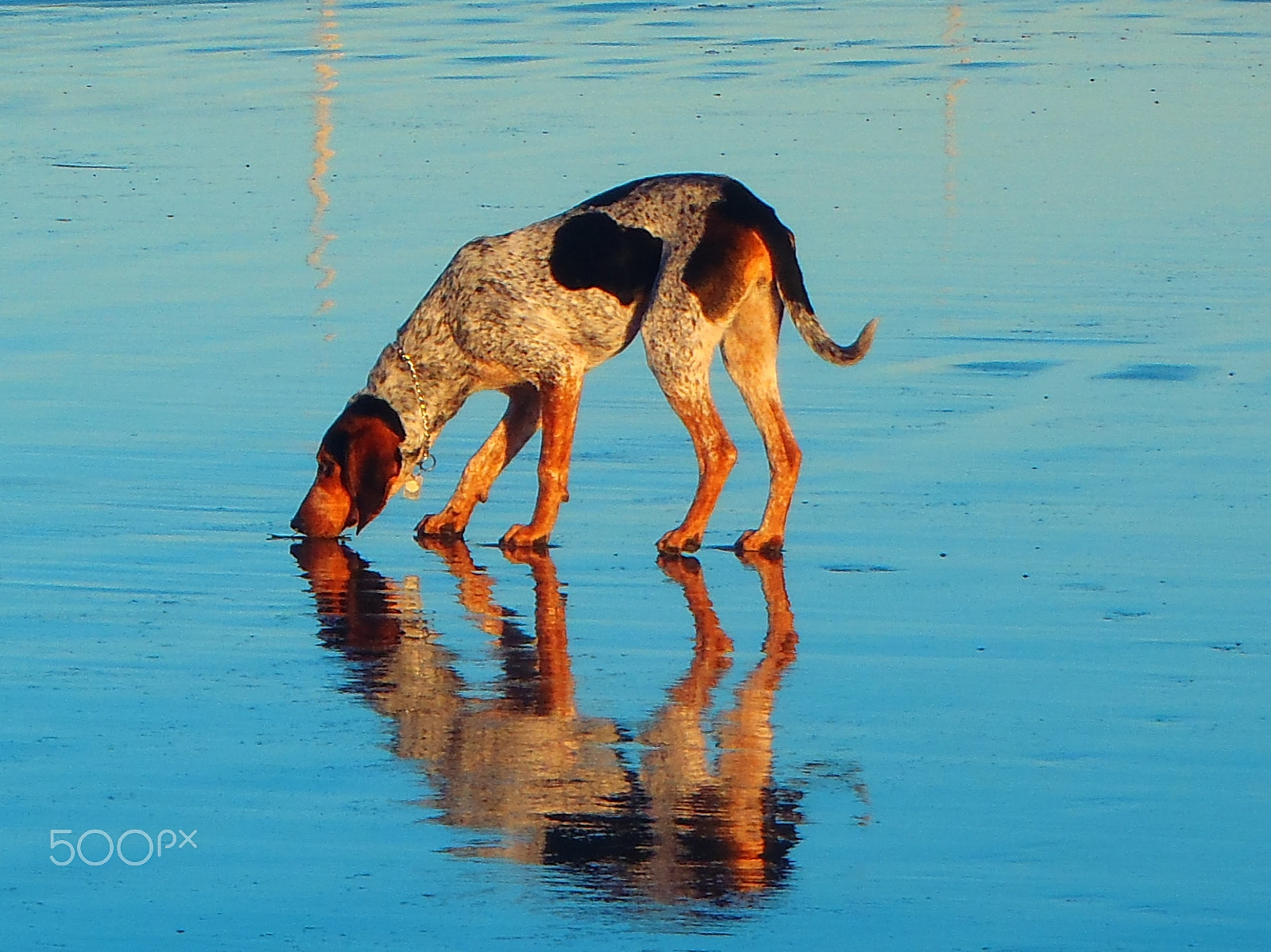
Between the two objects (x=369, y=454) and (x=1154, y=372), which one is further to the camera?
(x=1154, y=372)

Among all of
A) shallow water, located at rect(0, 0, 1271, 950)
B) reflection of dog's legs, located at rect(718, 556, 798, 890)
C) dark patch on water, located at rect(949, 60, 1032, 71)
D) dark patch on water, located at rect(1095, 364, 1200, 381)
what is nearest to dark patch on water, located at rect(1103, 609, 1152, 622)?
shallow water, located at rect(0, 0, 1271, 950)

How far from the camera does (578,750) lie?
5668mm

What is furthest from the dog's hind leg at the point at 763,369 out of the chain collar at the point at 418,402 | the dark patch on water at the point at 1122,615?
the dark patch on water at the point at 1122,615

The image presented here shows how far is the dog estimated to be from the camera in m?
8.16

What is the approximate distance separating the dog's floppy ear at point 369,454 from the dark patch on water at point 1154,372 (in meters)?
3.27

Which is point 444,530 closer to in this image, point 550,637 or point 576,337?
point 576,337

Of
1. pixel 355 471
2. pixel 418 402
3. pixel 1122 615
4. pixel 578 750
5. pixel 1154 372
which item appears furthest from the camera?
pixel 1154 372

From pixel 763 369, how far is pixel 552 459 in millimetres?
828

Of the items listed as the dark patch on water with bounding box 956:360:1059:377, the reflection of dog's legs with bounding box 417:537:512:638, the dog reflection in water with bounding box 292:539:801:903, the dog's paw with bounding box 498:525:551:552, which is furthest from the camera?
the dark patch on water with bounding box 956:360:1059:377

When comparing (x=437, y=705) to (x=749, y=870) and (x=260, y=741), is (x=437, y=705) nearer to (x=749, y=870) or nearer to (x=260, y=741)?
(x=260, y=741)

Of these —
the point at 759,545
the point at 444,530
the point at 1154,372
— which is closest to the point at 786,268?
the point at 759,545

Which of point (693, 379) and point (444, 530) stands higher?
point (693, 379)

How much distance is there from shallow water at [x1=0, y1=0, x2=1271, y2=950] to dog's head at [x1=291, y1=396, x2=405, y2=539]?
0.14m

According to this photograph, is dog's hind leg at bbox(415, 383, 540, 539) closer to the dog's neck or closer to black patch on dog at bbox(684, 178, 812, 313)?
the dog's neck
